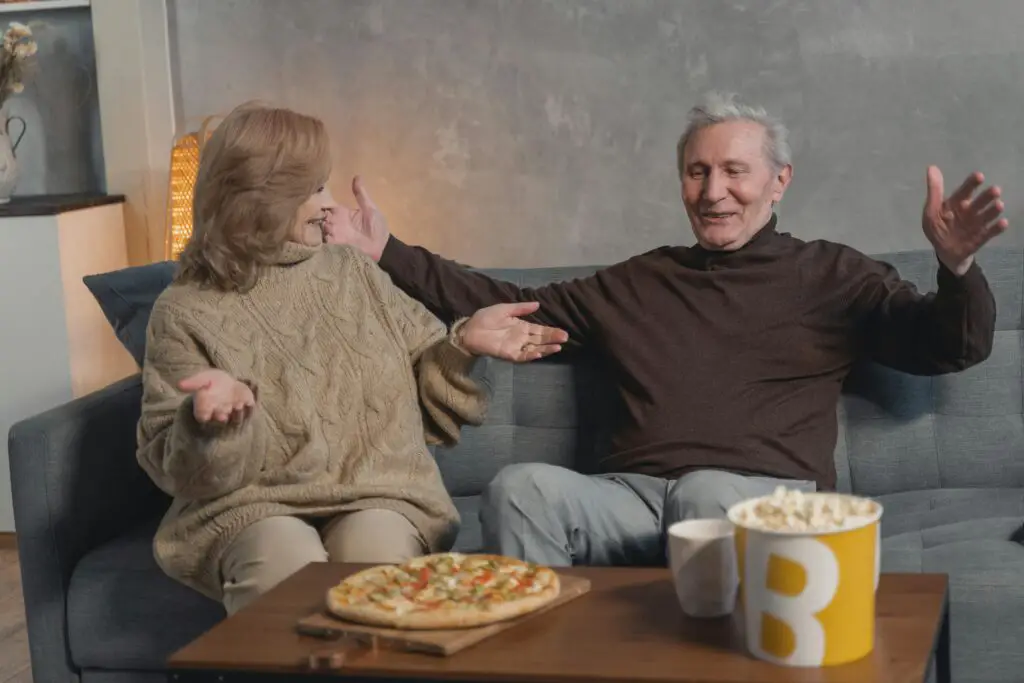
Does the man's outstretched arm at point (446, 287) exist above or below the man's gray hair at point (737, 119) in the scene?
below

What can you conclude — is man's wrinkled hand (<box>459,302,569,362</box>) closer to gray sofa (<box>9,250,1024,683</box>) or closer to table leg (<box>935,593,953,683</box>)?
gray sofa (<box>9,250,1024,683</box>)

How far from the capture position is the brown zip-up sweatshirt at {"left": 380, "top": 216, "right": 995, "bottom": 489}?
7.68ft

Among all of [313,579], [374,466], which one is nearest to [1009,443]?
[374,466]

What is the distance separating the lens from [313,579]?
6.04 ft

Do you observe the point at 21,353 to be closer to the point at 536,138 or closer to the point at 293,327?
the point at 536,138

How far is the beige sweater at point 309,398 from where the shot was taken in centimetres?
219

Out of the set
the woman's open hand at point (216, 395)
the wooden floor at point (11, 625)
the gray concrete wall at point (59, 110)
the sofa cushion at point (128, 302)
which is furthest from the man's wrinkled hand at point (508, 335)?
the gray concrete wall at point (59, 110)

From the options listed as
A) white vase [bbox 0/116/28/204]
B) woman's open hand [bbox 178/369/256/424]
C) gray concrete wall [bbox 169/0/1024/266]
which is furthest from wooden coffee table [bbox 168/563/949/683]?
white vase [bbox 0/116/28/204]

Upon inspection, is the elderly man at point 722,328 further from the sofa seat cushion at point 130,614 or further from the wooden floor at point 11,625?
the wooden floor at point 11,625

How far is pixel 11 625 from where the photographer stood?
3.23m

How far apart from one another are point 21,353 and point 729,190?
2.16 meters

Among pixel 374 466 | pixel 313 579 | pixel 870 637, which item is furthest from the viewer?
pixel 374 466

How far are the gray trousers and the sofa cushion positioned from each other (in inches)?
35.7

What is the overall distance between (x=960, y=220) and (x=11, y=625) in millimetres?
2252
